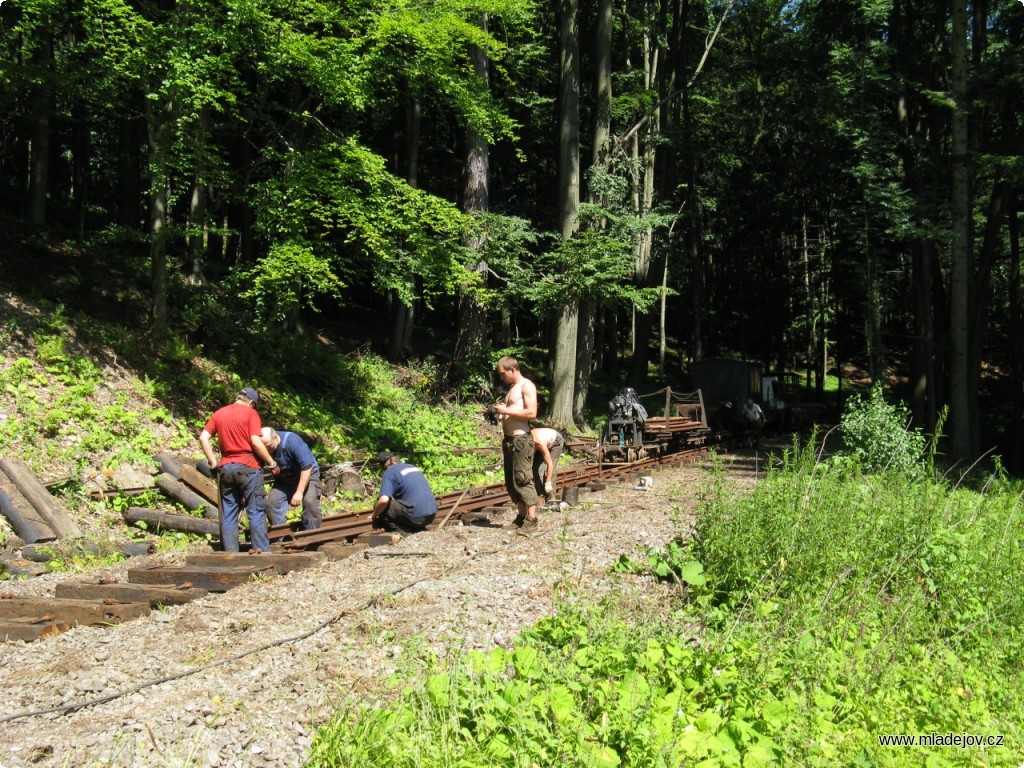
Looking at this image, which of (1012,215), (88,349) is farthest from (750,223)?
(88,349)

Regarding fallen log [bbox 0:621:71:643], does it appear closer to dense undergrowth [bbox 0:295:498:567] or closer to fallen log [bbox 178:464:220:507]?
dense undergrowth [bbox 0:295:498:567]

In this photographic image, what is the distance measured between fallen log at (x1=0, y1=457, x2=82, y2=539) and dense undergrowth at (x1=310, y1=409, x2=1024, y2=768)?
705 centimetres

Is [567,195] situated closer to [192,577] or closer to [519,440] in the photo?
[519,440]

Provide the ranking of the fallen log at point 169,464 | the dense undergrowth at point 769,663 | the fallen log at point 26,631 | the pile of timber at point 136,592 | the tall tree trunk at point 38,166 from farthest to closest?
the tall tree trunk at point 38,166 < the fallen log at point 169,464 < the pile of timber at point 136,592 < the fallen log at point 26,631 < the dense undergrowth at point 769,663

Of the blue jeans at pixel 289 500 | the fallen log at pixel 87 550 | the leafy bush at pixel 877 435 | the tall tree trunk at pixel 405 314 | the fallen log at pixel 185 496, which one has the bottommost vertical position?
the fallen log at pixel 87 550

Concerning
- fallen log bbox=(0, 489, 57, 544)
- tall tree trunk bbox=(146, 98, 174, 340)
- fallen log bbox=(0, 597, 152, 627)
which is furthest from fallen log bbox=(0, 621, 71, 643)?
tall tree trunk bbox=(146, 98, 174, 340)

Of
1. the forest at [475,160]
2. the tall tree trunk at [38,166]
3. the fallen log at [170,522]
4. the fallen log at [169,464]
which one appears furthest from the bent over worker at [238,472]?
the tall tree trunk at [38,166]

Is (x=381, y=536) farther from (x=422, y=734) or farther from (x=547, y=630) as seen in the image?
(x=422, y=734)

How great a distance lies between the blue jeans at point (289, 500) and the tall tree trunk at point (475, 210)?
36.8ft

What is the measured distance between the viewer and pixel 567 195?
20.6 meters

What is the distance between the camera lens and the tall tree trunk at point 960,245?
19844 millimetres

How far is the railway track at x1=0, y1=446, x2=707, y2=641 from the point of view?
6.11 m

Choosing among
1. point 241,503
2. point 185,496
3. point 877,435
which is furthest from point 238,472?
point 877,435

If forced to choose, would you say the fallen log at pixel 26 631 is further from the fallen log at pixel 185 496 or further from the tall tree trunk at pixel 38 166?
the tall tree trunk at pixel 38 166
